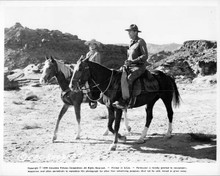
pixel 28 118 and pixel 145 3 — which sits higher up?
pixel 145 3

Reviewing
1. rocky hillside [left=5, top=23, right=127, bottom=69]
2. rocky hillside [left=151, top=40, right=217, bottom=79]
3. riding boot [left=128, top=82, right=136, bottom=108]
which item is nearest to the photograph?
riding boot [left=128, top=82, right=136, bottom=108]

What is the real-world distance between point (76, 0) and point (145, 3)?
1869 mm

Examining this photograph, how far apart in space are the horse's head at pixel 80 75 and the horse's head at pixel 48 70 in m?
0.99

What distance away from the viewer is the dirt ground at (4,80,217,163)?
6377 millimetres

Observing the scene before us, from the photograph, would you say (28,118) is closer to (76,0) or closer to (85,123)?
(85,123)

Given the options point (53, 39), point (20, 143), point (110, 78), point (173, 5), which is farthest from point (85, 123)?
point (53, 39)

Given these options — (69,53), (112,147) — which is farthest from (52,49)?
(112,147)

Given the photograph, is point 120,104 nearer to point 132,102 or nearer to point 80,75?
point 132,102

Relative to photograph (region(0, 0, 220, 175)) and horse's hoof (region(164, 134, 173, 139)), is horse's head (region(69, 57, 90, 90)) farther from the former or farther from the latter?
horse's hoof (region(164, 134, 173, 139))

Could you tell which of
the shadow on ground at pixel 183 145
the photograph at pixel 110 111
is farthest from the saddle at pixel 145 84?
the shadow on ground at pixel 183 145

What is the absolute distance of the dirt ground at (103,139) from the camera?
20.9 feet

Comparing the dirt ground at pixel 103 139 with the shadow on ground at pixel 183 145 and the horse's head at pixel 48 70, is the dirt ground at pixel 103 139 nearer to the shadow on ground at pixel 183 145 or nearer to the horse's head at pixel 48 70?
the shadow on ground at pixel 183 145

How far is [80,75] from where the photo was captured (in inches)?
245

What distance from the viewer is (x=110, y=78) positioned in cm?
659
